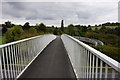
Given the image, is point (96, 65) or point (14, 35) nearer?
point (96, 65)

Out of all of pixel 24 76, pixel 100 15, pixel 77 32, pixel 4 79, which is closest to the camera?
pixel 4 79

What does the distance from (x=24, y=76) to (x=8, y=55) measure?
2.20 ft

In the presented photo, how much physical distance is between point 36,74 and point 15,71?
1.76 feet

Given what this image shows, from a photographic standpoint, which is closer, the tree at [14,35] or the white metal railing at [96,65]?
the white metal railing at [96,65]

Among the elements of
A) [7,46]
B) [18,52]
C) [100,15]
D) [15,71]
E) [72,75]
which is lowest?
[72,75]

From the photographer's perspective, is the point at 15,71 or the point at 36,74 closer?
the point at 15,71

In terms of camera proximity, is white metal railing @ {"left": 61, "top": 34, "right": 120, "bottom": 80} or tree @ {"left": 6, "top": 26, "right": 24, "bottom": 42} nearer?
white metal railing @ {"left": 61, "top": 34, "right": 120, "bottom": 80}

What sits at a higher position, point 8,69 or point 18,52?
point 18,52

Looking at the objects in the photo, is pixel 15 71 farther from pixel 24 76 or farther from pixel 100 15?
pixel 100 15

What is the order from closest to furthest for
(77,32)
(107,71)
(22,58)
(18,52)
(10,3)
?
1. (107,71)
2. (18,52)
3. (22,58)
4. (10,3)
5. (77,32)

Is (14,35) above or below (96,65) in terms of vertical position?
above

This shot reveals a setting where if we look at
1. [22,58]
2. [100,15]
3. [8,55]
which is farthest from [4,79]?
[100,15]

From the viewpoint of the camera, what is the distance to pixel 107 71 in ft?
4.05

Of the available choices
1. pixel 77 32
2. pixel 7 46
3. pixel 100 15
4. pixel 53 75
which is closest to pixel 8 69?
pixel 7 46
